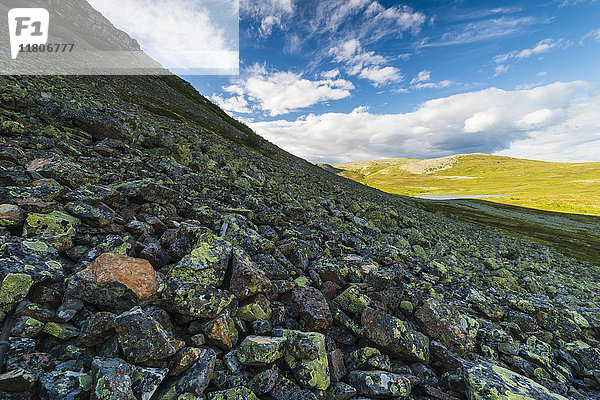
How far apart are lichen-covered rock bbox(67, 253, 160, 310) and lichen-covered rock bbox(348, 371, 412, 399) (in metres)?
4.46

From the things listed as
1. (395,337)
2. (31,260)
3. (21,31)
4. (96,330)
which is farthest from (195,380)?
(21,31)

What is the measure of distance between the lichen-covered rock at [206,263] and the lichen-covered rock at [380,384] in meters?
3.65

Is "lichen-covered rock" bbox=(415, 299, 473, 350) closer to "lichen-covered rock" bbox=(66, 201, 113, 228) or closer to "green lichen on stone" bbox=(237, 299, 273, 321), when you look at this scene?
"green lichen on stone" bbox=(237, 299, 273, 321)

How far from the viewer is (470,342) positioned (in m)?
6.76

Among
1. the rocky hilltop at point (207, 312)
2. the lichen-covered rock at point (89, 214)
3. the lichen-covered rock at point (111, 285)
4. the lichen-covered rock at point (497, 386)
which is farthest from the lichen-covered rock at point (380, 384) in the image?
the lichen-covered rock at point (89, 214)

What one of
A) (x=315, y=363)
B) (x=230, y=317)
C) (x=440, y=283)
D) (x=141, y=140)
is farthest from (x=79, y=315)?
(x=141, y=140)

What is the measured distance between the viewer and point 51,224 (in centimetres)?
534

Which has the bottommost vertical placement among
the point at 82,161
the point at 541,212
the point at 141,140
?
the point at 541,212

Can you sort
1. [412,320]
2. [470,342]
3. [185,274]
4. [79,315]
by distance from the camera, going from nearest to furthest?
[79,315] < [185,274] < [470,342] < [412,320]

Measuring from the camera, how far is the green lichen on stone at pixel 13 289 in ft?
11.8

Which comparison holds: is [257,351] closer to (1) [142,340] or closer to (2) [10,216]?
(1) [142,340]

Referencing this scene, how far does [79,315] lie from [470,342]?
9.39 meters

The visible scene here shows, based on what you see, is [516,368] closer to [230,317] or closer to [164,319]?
[230,317]

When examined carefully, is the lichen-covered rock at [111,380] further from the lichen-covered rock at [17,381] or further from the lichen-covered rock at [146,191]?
the lichen-covered rock at [146,191]
